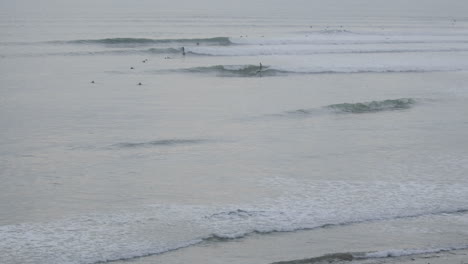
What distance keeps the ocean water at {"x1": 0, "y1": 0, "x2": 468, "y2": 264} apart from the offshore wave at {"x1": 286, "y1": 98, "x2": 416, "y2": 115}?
0.30ft

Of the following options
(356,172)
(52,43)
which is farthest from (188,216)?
(52,43)

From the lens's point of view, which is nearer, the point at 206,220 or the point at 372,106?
the point at 206,220

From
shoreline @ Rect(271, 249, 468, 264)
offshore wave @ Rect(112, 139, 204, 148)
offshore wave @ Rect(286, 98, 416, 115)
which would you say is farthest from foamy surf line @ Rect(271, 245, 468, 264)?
offshore wave @ Rect(286, 98, 416, 115)

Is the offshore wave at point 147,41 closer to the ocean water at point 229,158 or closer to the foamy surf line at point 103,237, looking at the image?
the ocean water at point 229,158

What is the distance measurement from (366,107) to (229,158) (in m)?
7.80

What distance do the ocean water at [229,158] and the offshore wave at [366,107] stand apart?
0.09 m

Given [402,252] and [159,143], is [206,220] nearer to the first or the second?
[402,252]

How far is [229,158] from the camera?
50.5 feet

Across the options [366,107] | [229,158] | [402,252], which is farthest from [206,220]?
[366,107]

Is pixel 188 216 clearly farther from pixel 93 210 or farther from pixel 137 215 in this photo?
pixel 93 210

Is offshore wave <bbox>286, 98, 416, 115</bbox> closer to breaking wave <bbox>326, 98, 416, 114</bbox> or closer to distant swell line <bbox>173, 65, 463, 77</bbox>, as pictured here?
breaking wave <bbox>326, 98, 416, 114</bbox>

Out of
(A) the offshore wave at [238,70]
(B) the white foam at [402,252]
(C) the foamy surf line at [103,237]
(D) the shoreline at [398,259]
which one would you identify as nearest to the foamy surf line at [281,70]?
(A) the offshore wave at [238,70]

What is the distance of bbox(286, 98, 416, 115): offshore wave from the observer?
2130 centimetres

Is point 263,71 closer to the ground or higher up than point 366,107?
higher up
